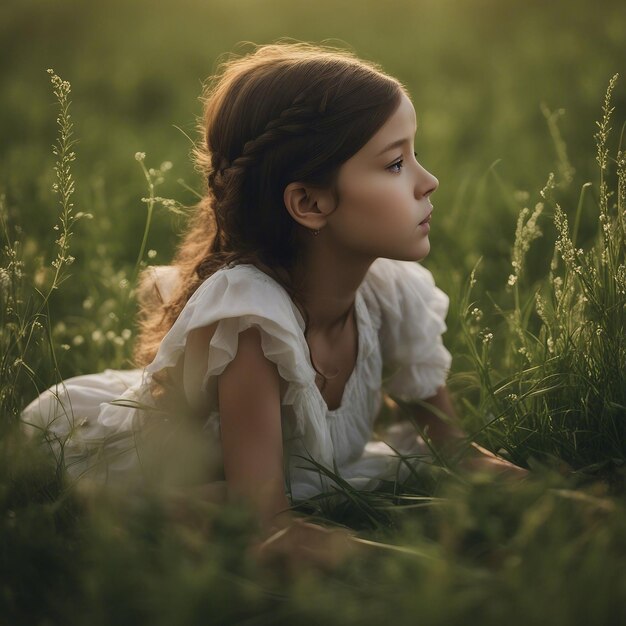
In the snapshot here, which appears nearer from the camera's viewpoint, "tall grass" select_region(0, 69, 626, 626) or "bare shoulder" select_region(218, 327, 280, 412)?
"tall grass" select_region(0, 69, 626, 626)

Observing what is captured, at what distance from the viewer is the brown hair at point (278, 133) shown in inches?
75.4

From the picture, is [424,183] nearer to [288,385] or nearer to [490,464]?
[288,385]

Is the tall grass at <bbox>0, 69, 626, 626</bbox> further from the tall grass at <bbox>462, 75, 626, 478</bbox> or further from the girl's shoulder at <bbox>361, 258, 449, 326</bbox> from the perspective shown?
the girl's shoulder at <bbox>361, 258, 449, 326</bbox>

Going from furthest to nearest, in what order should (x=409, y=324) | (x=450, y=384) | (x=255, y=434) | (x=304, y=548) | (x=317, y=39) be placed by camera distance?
1. (x=317, y=39)
2. (x=450, y=384)
3. (x=409, y=324)
4. (x=255, y=434)
5. (x=304, y=548)

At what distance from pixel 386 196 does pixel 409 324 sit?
572 millimetres

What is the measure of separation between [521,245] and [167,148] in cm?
296

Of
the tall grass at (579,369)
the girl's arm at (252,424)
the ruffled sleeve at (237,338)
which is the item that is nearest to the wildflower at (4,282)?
the ruffled sleeve at (237,338)

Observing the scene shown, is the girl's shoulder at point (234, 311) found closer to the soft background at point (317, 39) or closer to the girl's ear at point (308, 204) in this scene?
the girl's ear at point (308, 204)

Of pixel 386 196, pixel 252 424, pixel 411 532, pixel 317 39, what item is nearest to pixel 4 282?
pixel 252 424

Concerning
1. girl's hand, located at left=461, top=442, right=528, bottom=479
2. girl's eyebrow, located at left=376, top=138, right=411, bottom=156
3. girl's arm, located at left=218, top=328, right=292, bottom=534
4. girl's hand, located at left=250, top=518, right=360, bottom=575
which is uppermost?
girl's eyebrow, located at left=376, top=138, right=411, bottom=156

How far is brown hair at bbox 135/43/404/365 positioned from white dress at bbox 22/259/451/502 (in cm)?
14

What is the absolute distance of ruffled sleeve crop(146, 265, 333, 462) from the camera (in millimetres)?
1859

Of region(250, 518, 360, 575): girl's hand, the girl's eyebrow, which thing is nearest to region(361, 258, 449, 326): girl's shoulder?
the girl's eyebrow

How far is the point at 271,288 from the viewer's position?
1.95m
